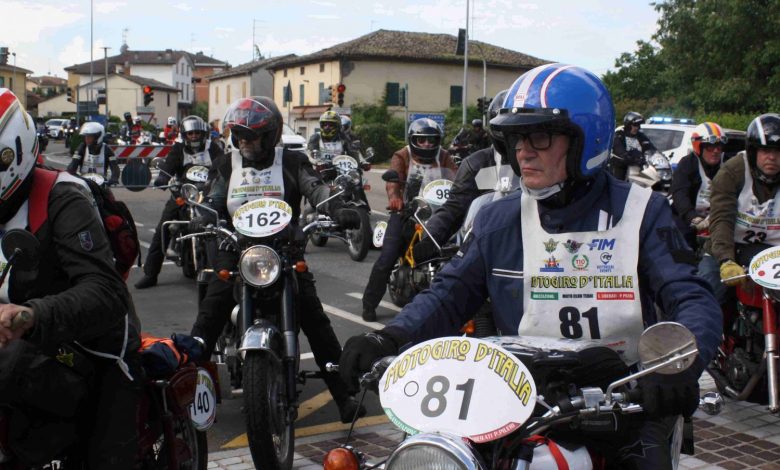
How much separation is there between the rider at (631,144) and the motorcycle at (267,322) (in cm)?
1314

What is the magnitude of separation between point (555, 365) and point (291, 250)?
338 cm

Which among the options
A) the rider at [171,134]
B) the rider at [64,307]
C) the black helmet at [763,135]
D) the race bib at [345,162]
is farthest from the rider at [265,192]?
the rider at [171,134]

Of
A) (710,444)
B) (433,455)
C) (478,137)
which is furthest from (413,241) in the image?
(478,137)

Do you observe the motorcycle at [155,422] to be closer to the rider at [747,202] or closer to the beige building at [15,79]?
the rider at [747,202]

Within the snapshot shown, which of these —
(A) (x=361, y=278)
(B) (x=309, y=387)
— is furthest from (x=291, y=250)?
(A) (x=361, y=278)

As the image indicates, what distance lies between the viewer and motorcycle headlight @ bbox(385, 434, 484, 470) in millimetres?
1960

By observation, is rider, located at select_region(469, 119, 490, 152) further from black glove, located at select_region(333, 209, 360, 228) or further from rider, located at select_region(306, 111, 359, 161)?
black glove, located at select_region(333, 209, 360, 228)

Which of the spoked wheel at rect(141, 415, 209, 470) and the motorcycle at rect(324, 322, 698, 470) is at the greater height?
the motorcycle at rect(324, 322, 698, 470)

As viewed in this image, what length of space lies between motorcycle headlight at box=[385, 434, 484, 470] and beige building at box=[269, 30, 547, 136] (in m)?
58.1

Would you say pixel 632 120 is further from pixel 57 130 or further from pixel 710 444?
pixel 57 130

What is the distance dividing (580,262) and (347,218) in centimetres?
288

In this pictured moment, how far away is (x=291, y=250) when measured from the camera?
562 centimetres

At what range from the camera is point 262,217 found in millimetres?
5520

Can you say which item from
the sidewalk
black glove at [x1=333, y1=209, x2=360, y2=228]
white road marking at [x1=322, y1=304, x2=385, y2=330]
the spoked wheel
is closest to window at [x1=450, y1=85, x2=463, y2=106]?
white road marking at [x1=322, y1=304, x2=385, y2=330]
